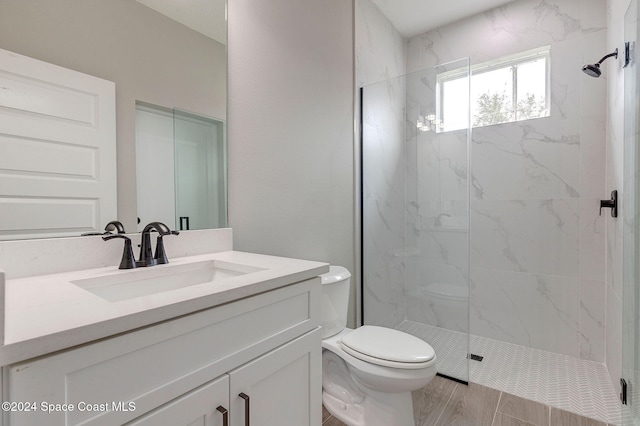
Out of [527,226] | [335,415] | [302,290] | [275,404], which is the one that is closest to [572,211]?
[527,226]

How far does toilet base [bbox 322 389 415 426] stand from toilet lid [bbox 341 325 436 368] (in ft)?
0.64

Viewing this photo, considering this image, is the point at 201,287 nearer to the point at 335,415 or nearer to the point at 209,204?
the point at 209,204

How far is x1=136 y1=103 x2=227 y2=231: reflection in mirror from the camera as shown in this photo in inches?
47.0

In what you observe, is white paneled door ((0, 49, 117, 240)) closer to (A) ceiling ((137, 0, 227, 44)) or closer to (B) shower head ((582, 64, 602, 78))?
(A) ceiling ((137, 0, 227, 44))

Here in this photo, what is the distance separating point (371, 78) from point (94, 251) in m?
2.21

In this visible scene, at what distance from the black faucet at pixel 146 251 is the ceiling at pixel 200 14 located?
87 centimetres

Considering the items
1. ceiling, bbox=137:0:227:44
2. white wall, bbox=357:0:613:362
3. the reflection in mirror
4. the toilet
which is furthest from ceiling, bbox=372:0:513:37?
the toilet

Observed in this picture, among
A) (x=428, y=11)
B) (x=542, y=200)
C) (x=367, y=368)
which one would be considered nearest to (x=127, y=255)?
(x=367, y=368)

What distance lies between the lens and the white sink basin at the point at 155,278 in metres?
0.92

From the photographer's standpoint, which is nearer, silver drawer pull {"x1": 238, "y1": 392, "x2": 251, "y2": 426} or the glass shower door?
silver drawer pull {"x1": 238, "y1": 392, "x2": 251, "y2": 426}

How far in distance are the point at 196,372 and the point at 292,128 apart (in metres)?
1.38

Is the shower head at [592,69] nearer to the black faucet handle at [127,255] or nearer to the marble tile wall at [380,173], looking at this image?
the marble tile wall at [380,173]

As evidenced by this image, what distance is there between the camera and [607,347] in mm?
2111

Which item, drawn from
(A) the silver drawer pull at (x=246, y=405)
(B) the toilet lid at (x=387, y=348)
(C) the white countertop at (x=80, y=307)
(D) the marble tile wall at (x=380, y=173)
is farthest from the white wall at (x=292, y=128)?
(A) the silver drawer pull at (x=246, y=405)
